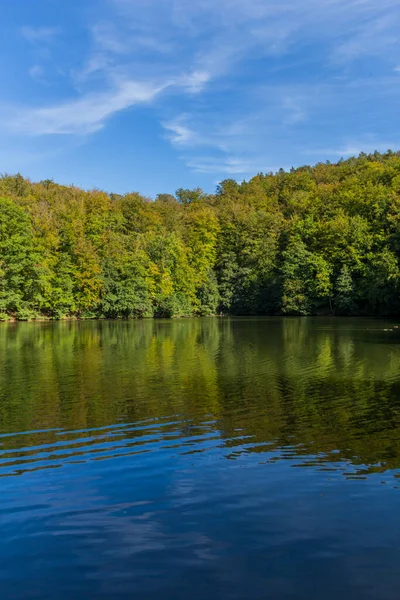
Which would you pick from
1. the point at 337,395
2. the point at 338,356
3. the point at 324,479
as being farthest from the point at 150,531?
the point at 338,356

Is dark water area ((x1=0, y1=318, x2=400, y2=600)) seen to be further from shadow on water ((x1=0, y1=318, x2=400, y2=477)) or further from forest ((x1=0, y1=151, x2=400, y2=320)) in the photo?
forest ((x1=0, y1=151, x2=400, y2=320))

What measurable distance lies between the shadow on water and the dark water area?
72 mm

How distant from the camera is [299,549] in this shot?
20.1 feet

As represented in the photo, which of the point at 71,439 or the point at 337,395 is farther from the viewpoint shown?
the point at 337,395

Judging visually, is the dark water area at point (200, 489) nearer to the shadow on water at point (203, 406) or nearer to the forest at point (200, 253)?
the shadow on water at point (203, 406)

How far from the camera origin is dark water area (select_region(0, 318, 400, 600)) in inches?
220

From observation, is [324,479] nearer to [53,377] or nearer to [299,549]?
[299,549]

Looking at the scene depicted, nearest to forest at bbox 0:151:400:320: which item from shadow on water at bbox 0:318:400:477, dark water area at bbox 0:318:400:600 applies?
shadow on water at bbox 0:318:400:477

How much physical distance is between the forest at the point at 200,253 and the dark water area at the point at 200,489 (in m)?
48.0

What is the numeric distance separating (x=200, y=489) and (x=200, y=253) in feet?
262

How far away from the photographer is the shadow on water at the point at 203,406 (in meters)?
10.4

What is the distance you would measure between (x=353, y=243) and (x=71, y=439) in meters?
68.9

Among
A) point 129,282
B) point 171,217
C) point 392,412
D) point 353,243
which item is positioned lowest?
point 392,412

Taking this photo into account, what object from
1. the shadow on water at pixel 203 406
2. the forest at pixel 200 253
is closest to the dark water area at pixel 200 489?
the shadow on water at pixel 203 406
